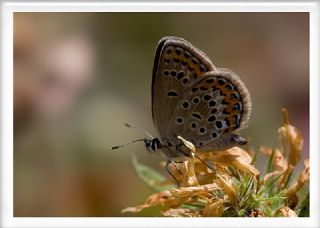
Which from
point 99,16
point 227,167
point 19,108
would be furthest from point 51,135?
point 227,167

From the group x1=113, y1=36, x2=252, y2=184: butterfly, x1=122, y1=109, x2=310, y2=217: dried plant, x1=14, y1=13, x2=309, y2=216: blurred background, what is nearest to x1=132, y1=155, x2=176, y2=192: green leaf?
x1=122, y1=109, x2=310, y2=217: dried plant

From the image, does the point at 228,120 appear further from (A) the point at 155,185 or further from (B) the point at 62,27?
(B) the point at 62,27

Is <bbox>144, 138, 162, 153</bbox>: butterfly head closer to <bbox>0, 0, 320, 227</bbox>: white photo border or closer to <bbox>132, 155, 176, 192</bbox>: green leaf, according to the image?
<bbox>132, 155, 176, 192</bbox>: green leaf

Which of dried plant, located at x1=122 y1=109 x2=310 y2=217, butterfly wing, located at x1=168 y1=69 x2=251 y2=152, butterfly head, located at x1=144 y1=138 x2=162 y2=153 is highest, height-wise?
butterfly wing, located at x1=168 y1=69 x2=251 y2=152

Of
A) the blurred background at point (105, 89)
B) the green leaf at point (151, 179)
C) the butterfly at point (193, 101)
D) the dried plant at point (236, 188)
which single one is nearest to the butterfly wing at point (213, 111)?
the butterfly at point (193, 101)

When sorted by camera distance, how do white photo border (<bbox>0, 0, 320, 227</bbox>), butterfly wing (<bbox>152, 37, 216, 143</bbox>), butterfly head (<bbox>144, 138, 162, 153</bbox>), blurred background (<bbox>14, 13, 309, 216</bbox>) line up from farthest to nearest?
blurred background (<bbox>14, 13, 309, 216</bbox>), butterfly head (<bbox>144, 138, 162, 153</bbox>), butterfly wing (<bbox>152, 37, 216, 143</bbox>), white photo border (<bbox>0, 0, 320, 227</bbox>)

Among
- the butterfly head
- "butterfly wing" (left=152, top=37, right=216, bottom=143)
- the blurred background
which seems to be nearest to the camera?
"butterfly wing" (left=152, top=37, right=216, bottom=143)

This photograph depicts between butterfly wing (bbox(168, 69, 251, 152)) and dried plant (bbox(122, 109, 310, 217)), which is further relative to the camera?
butterfly wing (bbox(168, 69, 251, 152))

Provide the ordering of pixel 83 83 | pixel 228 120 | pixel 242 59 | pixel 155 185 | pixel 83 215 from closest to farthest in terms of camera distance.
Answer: pixel 228 120 < pixel 155 185 < pixel 83 215 < pixel 83 83 < pixel 242 59
